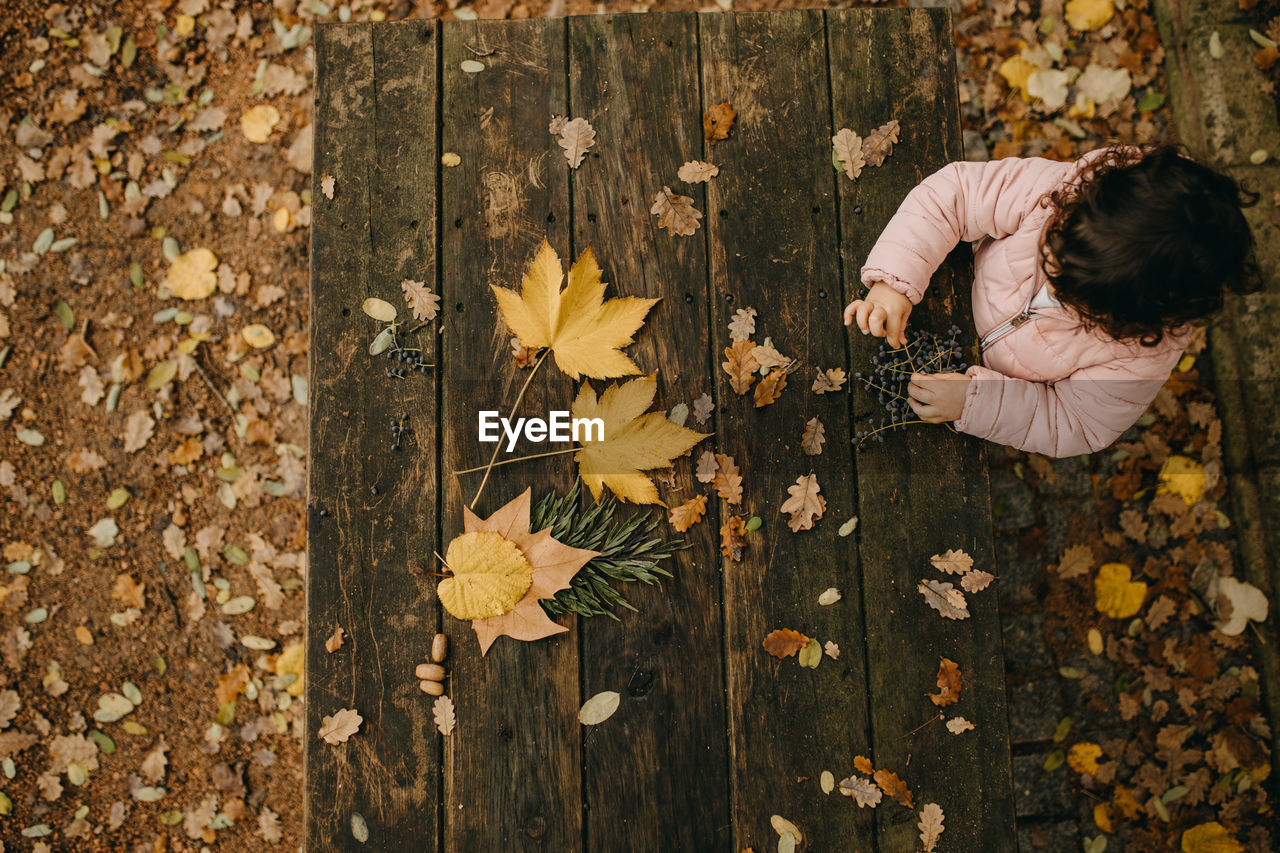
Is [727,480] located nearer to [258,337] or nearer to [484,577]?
[484,577]

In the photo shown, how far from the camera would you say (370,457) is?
1.97 m

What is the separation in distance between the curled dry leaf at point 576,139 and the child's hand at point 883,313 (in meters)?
0.88

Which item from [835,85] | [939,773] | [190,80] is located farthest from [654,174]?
[190,80]

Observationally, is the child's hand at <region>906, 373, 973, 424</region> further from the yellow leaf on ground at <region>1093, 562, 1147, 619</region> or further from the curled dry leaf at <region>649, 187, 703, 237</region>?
the yellow leaf on ground at <region>1093, 562, 1147, 619</region>

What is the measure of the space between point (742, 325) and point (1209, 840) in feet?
8.37

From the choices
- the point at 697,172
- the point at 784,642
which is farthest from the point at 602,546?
the point at 697,172

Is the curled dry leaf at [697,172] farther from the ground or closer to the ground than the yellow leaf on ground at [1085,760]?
farther from the ground

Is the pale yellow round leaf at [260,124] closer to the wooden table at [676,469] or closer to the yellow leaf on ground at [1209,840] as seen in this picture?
the wooden table at [676,469]

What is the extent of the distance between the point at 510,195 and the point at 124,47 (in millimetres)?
2148

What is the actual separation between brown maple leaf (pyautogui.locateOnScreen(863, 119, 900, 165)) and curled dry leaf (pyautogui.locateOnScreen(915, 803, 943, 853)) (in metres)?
1.81

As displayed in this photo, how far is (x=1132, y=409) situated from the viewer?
183 cm

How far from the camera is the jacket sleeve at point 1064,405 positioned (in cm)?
179

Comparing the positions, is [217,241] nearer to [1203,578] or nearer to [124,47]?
[124,47]

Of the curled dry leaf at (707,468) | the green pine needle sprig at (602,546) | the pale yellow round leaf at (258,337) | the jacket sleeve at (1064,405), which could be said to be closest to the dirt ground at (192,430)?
the pale yellow round leaf at (258,337)
